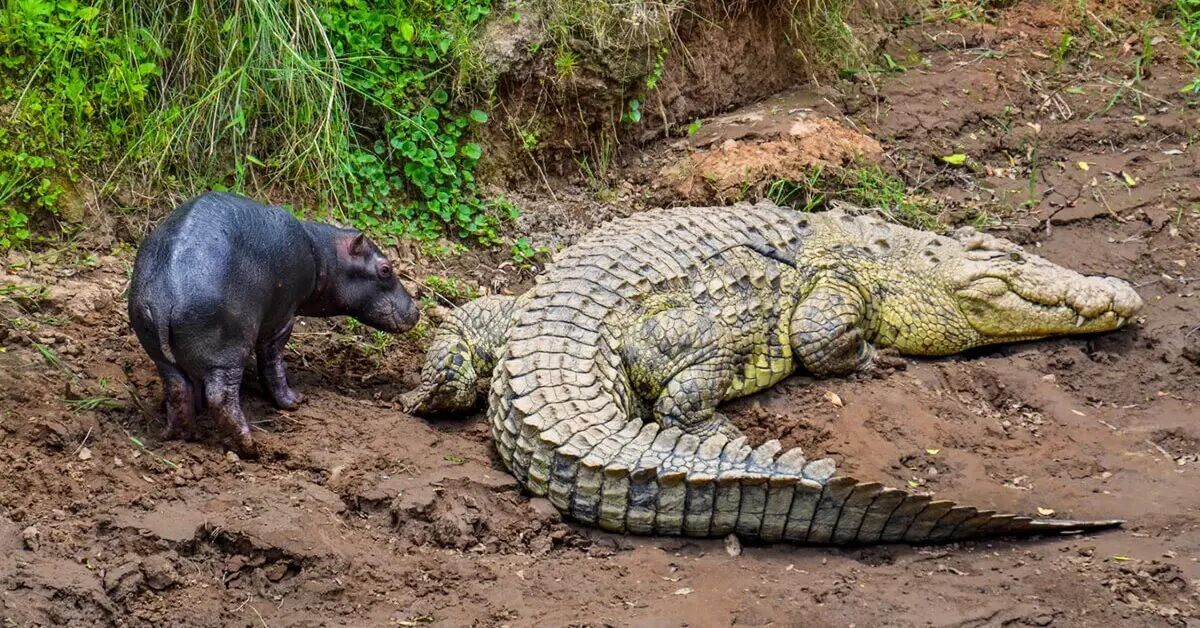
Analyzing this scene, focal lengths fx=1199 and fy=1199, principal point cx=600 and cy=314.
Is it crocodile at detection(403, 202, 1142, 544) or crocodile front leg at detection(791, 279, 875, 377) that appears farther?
crocodile front leg at detection(791, 279, 875, 377)

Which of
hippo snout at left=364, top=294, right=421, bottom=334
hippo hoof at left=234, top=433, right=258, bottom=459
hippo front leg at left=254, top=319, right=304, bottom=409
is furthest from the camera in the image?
hippo snout at left=364, top=294, right=421, bottom=334

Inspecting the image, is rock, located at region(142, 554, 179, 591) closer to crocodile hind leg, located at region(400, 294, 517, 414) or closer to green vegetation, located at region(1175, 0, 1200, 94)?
crocodile hind leg, located at region(400, 294, 517, 414)

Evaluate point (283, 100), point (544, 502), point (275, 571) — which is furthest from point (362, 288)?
point (275, 571)

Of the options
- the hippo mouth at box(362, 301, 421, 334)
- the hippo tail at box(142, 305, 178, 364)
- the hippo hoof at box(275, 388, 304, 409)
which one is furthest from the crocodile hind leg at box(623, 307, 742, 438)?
the hippo tail at box(142, 305, 178, 364)

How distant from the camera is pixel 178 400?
4.41m

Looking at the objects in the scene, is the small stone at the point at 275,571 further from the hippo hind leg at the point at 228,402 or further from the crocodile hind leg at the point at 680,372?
the crocodile hind leg at the point at 680,372

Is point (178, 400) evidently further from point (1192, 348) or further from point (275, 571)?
point (1192, 348)

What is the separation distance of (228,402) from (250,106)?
2099 millimetres

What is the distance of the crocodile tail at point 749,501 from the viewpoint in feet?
13.8

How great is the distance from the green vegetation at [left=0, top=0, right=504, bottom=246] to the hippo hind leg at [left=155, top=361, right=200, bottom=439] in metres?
1.53

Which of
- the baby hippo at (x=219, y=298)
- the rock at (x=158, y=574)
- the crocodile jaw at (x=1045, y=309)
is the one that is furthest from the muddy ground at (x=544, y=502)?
the baby hippo at (x=219, y=298)

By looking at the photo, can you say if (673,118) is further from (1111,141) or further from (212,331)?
(212,331)

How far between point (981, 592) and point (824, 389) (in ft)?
6.01

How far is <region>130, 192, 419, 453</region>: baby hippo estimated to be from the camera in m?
4.25
